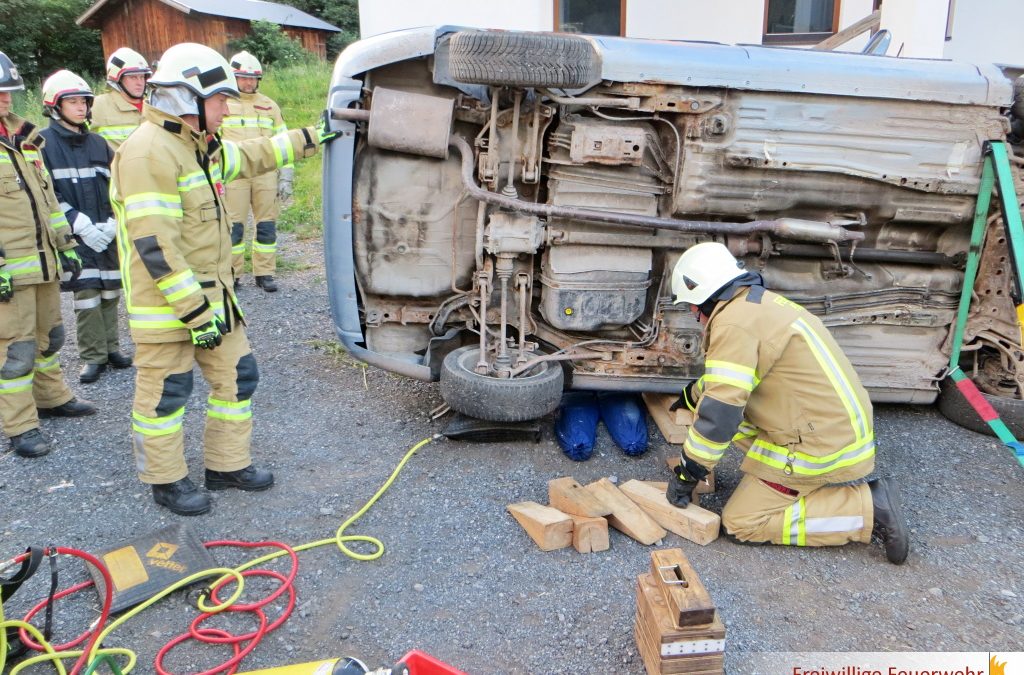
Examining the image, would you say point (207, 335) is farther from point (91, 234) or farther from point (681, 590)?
point (681, 590)

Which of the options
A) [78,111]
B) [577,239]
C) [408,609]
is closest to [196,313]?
[408,609]

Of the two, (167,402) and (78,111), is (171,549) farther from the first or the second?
(78,111)

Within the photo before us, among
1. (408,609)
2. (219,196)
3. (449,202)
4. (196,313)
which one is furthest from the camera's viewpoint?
(449,202)

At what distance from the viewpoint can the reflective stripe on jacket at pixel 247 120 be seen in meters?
6.26

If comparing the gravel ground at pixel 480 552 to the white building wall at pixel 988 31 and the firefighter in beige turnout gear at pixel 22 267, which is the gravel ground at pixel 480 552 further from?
the white building wall at pixel 988 31

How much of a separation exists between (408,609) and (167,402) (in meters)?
Result: 1.36

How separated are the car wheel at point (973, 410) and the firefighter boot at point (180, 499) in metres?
3.90

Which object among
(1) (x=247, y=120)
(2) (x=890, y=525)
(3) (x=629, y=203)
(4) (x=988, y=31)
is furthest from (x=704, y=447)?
(4) (x=988, y=31)

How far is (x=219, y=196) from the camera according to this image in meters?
3.31

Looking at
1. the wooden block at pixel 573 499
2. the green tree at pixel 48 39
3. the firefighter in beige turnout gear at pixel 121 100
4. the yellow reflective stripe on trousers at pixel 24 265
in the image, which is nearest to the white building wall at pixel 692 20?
the firefighter in beige turnout gear at pixel 121 100

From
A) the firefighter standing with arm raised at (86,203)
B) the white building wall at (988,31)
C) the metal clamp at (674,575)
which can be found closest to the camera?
the metal clamp at (674,575)

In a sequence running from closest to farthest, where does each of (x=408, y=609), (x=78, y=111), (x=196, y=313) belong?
(x=408, y=609), (x=196, y=313), (x=78, y=111)

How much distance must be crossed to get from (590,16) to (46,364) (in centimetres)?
650

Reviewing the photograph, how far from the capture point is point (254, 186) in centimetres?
639
